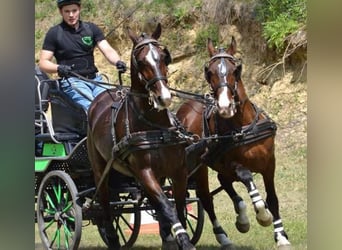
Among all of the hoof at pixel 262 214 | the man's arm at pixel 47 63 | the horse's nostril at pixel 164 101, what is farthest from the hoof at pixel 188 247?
the man's arm at pixel 47 63

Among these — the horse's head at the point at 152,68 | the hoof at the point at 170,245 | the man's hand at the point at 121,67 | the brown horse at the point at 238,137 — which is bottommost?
the hoof at the point at 170,245

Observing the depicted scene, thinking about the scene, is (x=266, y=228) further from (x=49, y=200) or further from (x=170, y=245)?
(x=49, y=200)

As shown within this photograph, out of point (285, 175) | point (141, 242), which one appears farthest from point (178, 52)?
point (141, 242)

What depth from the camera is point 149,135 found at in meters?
4.25

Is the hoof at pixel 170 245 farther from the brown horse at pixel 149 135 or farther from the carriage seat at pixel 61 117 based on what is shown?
the carriage seat at pixel 61 117

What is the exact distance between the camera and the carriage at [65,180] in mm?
4988

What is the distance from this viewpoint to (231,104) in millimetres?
4500

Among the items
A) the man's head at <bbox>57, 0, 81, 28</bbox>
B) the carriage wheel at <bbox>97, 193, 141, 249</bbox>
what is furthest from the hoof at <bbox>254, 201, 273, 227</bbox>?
the man's head at <bbox>57, 0, 81, 28</bbox>

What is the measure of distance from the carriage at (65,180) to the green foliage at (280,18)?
4.42m

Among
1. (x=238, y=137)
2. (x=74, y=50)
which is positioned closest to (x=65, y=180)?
(x=74, y=50)

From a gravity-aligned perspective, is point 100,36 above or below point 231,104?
above

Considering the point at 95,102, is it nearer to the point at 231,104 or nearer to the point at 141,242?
the point at 231,104

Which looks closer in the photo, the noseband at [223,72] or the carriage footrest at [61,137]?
the noseband at [223,72]

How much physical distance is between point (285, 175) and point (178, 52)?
3465 millimetres
